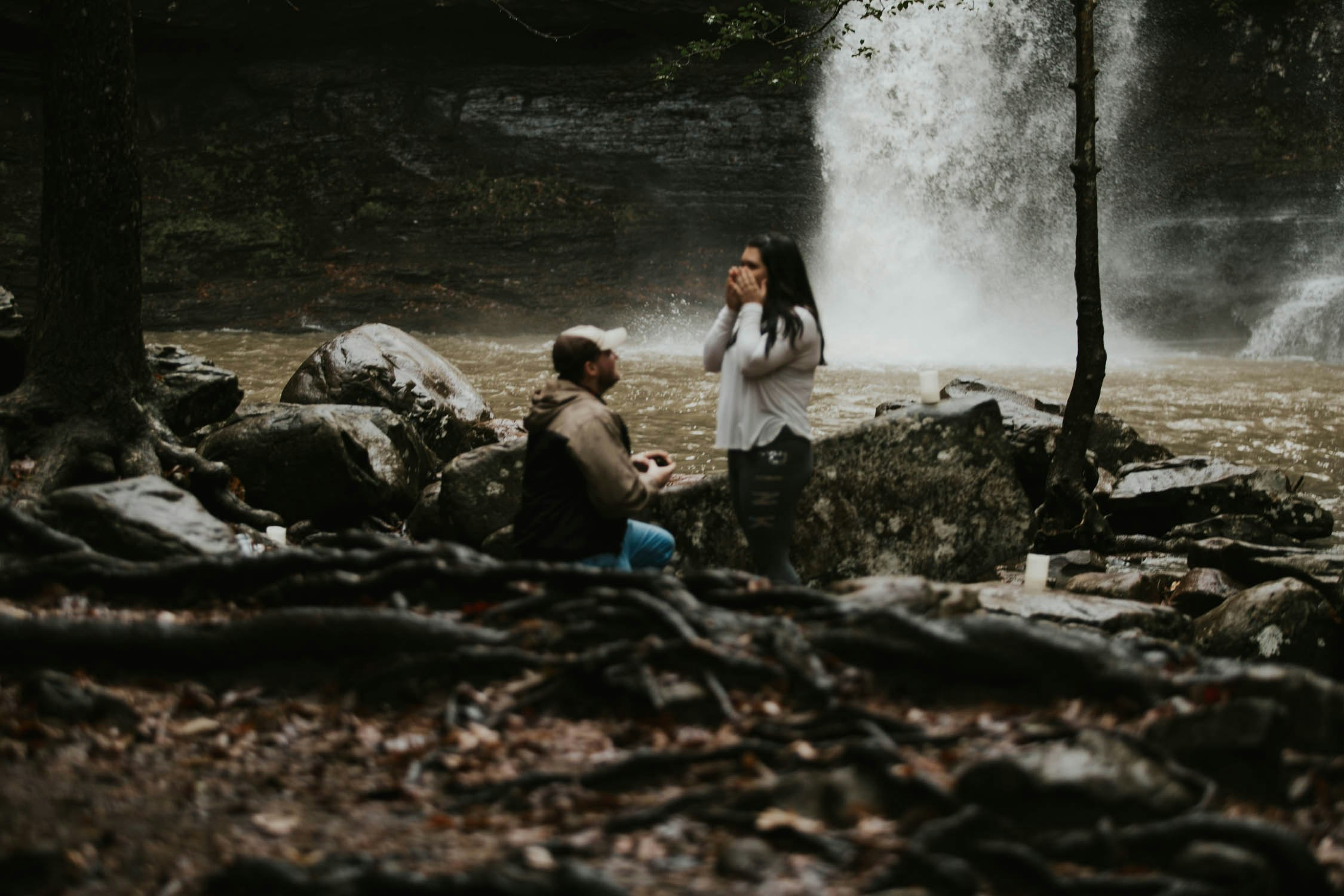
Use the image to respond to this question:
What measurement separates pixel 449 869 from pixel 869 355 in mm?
19477

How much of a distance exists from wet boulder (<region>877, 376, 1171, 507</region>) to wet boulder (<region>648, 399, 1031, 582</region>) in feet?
1.56

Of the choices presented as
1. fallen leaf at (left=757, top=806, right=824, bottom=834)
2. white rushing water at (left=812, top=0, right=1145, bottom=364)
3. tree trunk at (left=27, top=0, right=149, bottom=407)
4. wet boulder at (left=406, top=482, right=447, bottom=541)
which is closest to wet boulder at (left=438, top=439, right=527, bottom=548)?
wet boulder at (left=406, top=482, right=447, bottom=541)

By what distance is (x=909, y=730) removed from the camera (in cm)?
374

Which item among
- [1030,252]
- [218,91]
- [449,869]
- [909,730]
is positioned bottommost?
[449,869]

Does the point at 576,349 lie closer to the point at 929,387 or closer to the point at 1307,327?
the point at 929,387

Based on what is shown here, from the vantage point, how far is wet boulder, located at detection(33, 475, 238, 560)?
5469 mm

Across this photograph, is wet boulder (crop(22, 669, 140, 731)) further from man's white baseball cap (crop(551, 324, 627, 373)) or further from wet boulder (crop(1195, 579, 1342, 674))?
wet boulder (crop(1195, 579, 1342, 674))

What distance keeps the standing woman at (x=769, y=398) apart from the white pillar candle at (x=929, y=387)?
1.98m

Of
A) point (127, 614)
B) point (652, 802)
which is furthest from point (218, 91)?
point (652, 802)

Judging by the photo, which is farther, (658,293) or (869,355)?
(658,293)

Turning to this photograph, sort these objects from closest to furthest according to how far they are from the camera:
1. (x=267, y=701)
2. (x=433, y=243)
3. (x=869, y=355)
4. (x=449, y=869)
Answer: (x=449, y=869) → (x=267, y=701) → (x=869, y=355) → (x=433, y=243)

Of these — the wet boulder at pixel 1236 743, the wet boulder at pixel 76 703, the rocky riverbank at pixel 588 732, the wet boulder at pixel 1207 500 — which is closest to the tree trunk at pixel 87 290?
the rocky riverbank at pixel 588 732

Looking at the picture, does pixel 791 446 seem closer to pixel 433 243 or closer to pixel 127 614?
pixel 127 614

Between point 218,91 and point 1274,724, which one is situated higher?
point 218,91
